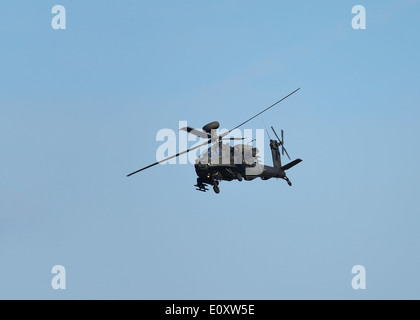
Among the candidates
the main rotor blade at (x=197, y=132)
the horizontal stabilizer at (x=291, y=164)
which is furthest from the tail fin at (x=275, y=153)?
the main rotor blade at (x=197, y=132)

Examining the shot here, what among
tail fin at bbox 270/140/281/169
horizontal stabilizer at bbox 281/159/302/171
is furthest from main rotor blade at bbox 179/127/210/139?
horizontal stabilizer at bbox 281/159/302/171

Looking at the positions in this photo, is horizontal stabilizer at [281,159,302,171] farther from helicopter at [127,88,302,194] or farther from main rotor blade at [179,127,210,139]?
main rotor blade at [179,127,210,139]

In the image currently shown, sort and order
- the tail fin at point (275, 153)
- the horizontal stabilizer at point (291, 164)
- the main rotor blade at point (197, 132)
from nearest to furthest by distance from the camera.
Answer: the main rotor blade at point (197, 132)
the horizontal stabilizer at point (291, 164)
the tail fin at point (275, 153)

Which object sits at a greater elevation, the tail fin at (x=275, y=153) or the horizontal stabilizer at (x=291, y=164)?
the tail fin at (x=275, y=153)

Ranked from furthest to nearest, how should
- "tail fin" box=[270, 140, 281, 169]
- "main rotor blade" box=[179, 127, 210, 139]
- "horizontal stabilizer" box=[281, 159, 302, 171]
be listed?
1. "tail fin" box=[270, 140, 281, 169]
2. "horizontal stabilizer" box=[281, 159, 302, 171]
3. "main rotor blade" box=[179, 127, 210, 139]

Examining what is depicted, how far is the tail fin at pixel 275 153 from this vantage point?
97.7 metres

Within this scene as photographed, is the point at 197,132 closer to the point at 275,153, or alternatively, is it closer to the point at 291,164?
the point at 275,153

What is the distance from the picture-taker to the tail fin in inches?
3846

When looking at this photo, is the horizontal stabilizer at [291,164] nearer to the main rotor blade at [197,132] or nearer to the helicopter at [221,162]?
the helicopter at [221,162]

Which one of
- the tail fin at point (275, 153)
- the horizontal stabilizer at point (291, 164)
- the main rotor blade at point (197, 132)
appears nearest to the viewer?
the main rotor blade at point (197, 132)

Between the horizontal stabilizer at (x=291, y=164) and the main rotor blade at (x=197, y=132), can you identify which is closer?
the main rotor blade at (x=197, y=132)
